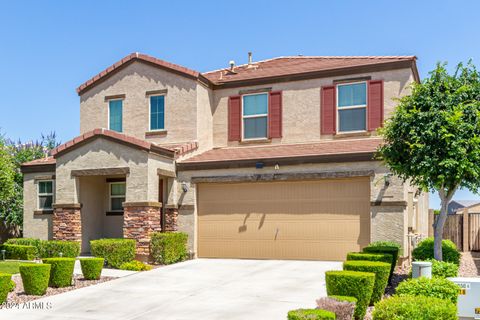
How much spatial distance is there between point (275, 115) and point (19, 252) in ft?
36.4

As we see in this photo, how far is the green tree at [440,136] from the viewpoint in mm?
13836

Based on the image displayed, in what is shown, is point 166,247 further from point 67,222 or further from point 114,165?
point 67,222

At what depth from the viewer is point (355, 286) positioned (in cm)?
1088

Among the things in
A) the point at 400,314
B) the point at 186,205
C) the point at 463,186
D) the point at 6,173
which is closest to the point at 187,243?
the point at 186,205

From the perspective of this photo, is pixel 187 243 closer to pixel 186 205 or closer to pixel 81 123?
pixel 186 205

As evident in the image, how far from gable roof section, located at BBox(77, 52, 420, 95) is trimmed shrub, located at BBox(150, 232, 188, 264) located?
6807mm

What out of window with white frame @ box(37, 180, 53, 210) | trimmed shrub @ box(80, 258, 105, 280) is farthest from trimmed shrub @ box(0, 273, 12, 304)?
window with white frame @ box(37, 180, 53, 210)

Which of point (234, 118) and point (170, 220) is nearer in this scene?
point (170, 220)

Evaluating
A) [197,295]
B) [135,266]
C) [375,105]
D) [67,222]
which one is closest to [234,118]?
[375,105]

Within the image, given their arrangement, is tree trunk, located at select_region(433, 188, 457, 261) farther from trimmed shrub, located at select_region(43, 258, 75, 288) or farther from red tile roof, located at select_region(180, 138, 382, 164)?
trimmed shrub, located at select_region(43, 258, 75, 288)

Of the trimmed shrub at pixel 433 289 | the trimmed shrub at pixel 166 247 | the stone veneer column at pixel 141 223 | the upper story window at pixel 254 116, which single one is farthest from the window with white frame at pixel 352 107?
the trimmed shrub at pixel 433 289

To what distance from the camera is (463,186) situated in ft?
48.0

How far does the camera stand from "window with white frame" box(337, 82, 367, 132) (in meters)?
21.3

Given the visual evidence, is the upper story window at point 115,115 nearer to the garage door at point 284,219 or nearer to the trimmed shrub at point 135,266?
the garage door at point 284,219
